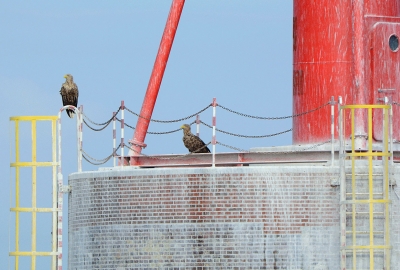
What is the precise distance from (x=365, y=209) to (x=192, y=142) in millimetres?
3645

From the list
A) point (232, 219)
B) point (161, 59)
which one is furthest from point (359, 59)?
point (232, 219)

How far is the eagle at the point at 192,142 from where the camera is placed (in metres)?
26.1

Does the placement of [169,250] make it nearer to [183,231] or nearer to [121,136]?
[183,231]

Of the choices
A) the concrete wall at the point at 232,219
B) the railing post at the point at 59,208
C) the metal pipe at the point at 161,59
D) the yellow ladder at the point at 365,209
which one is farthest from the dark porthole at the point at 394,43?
the railing post at the point at 59,208

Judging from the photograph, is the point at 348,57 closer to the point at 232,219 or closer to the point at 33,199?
the point at 232,219

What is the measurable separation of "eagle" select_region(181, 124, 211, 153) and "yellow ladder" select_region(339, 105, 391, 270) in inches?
114

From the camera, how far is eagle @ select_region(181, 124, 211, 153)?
26.1 meters

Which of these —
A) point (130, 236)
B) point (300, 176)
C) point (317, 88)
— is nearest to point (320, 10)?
point (317, 88)

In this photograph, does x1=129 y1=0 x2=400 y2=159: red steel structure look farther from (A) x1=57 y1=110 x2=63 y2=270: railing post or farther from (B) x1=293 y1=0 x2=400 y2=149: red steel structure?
(A) x1=57 y1=110 x2=63 y2=270: railing post

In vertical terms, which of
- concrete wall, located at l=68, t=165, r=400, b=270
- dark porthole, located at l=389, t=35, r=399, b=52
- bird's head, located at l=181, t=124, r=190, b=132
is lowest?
concrete wall, located at l=68, t=165, r=400, b=270

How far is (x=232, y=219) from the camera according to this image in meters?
24.1

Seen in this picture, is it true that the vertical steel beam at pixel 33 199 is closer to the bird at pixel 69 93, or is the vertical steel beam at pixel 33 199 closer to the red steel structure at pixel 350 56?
the bird at pixel 69 93

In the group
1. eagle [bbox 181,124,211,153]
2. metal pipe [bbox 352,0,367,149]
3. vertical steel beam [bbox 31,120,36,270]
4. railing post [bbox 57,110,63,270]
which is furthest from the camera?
metal pipe [bbox 352,0,367,149]

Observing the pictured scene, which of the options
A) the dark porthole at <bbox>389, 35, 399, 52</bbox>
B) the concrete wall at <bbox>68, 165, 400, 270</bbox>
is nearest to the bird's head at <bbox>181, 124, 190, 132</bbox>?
the concrete wall at <bbox>68, 165, 400, 270</bbox>
